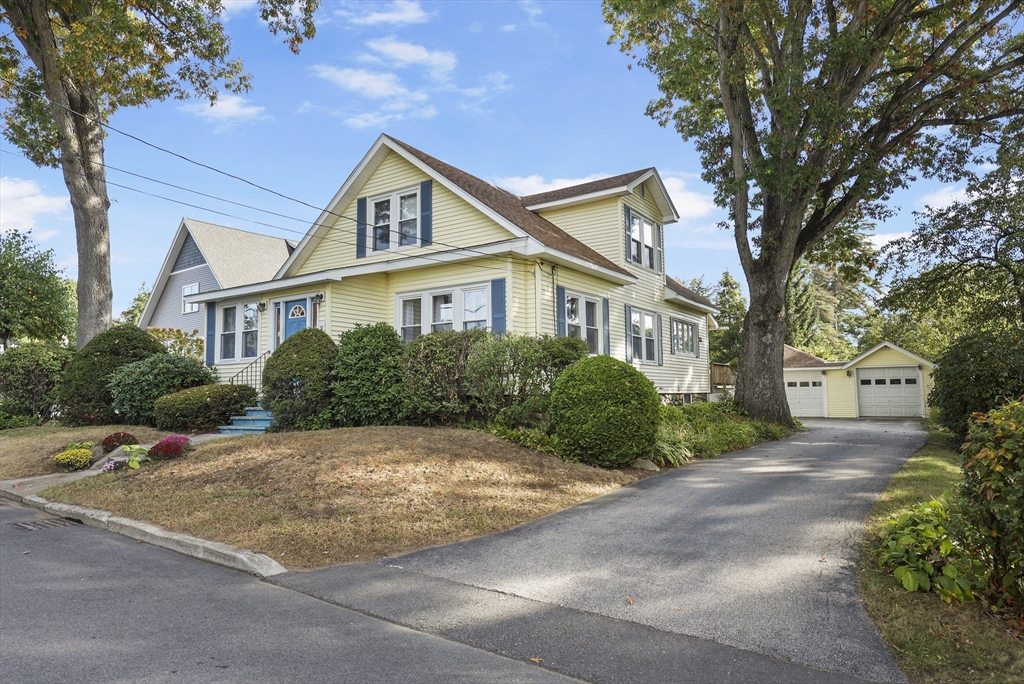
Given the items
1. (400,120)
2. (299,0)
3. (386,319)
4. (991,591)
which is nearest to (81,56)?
(299,0)

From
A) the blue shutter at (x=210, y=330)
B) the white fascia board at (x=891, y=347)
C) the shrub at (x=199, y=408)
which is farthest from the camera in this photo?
the white fascia board at (x=891, y=347)

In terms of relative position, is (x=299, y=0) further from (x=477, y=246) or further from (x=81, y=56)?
(x=477, y=246)

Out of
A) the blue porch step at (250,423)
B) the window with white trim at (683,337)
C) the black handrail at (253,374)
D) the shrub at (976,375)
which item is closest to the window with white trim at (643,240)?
the window with white trim at (683,337)

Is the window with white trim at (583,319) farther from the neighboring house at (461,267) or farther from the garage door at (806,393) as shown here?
the garage door at (806,393)

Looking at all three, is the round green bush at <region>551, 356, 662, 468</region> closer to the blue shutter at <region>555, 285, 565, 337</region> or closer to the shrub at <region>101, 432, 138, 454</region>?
the blue shutter at <region>555, 285, 565, 337</region>

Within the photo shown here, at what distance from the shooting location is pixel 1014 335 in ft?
43.2

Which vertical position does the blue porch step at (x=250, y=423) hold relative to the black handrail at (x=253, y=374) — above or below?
below

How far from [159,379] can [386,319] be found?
5.64m

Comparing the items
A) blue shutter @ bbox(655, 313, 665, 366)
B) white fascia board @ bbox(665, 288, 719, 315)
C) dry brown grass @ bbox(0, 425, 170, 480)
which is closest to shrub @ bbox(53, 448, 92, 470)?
dry brown grass @ bbox(0, 425, 170, 480)

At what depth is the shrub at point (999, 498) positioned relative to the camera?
375 centimetres

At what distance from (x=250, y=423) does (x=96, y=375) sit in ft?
15.8

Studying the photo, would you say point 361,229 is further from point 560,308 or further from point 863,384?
point 863,384

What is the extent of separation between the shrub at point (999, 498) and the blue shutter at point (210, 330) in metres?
19.5

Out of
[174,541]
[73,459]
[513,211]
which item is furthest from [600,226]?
[174,541]
